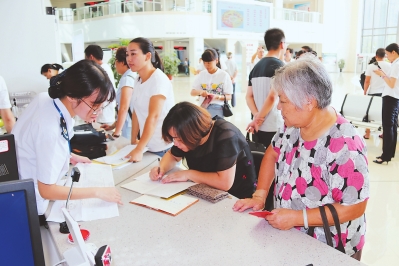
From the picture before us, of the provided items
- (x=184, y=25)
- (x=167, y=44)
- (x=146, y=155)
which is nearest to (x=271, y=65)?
(x=146, y=155)

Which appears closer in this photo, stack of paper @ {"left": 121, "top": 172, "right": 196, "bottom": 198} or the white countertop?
the white countertop

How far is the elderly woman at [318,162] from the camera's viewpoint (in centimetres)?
121

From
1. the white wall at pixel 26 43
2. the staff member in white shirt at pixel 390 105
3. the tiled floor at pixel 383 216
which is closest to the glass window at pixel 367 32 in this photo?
the tiled floor at pixel 383 216

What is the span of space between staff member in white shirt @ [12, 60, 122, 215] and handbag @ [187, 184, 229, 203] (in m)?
0.49

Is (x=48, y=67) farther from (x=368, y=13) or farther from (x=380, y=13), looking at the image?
(x=368, y=13)

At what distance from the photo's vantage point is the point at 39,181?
1.23 meters

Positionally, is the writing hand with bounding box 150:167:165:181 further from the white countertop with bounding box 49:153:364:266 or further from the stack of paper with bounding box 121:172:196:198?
the white countertop with bounding box 49:153:364:266

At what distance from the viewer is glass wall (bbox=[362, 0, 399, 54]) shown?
17984 millimetres

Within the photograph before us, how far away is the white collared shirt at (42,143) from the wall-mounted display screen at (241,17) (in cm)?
1460

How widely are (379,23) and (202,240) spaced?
21434 millimetres

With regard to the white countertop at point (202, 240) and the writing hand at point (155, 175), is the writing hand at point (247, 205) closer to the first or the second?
the white countertop at point (202, 240)

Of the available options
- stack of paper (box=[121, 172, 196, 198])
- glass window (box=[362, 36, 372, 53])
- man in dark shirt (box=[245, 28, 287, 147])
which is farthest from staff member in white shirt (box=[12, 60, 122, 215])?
glass window (box=[362, 36, 372, 53])

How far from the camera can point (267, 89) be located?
3.06m

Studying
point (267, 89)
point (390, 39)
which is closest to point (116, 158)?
point (267, 89)
